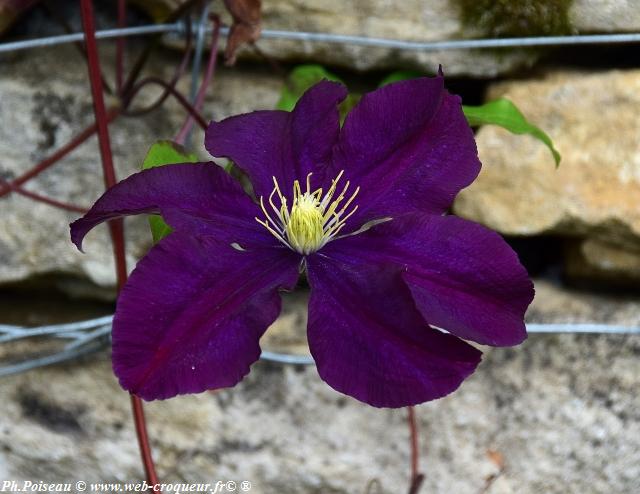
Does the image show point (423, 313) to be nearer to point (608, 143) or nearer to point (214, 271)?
point (214, 271)

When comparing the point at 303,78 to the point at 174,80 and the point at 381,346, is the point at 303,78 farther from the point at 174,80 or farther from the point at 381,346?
the point at 381,346

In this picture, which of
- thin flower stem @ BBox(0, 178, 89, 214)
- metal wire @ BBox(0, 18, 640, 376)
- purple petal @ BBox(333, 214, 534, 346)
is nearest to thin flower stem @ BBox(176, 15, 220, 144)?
metal wire @ BBox(0, 18, 640, 376)

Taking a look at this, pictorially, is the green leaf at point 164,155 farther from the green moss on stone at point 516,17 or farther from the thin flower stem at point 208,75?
the green moss on stone at point 516,17

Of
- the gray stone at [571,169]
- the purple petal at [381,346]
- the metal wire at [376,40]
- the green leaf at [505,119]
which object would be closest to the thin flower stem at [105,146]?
the metal wire at [376,40]

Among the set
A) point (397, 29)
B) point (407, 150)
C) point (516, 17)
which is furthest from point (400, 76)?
point (407, 150)

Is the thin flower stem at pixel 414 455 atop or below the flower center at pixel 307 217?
below

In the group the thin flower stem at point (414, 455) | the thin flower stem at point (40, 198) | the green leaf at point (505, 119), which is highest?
the green leaf at point (505, 119)
